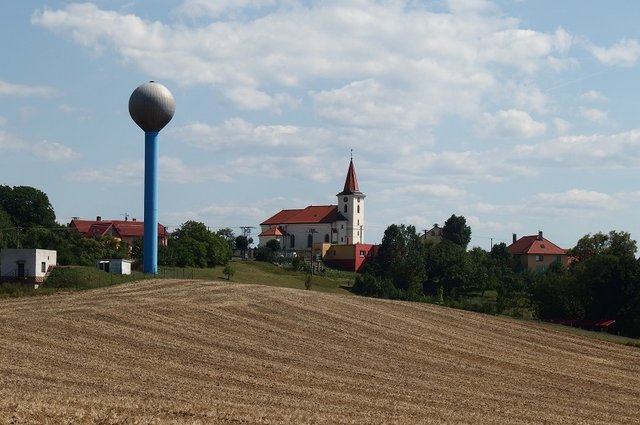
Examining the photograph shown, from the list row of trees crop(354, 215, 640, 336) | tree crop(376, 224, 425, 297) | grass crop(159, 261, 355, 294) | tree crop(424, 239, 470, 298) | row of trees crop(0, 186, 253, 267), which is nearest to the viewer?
row of trees crop(354, 215, 640, 336)

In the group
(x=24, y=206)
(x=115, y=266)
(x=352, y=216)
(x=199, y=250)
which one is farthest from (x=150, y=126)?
(x=352, y=216)

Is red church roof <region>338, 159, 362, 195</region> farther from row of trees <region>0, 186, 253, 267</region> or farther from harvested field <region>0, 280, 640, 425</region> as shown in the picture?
harvested field <region>0, 280, 640, 425</region>

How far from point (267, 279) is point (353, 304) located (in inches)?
1158

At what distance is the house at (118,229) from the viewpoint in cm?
12666

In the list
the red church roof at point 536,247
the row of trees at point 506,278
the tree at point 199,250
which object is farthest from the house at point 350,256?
the red church roof at point 536,247

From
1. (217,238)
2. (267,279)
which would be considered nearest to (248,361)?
(267,279)

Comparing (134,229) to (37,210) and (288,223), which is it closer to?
(37,210)

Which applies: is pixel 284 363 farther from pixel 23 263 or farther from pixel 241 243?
pixel 241 243

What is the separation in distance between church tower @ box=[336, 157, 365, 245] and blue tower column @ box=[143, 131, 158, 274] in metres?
85.3

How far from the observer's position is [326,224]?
161250mm

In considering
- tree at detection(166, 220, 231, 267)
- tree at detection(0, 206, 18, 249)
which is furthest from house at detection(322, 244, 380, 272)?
tree at detection(0, 206, 18, 249)

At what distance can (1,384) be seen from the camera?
27312mm

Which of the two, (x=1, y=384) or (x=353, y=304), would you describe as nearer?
(x=1, y=384)

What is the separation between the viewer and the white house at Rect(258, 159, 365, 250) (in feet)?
528
